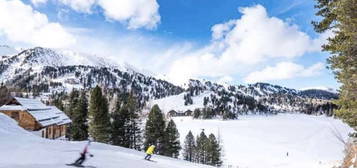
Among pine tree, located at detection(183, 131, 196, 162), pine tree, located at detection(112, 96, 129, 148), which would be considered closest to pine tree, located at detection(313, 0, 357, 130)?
pine tree, located at detection(112, 96, 129, 148)

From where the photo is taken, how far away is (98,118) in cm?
5469

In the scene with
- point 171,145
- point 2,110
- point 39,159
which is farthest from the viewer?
point 171,145

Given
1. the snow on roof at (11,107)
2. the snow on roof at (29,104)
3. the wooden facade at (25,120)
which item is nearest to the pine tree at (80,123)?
the snow on roof at (29,104)

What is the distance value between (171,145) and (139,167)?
4239 centimetres

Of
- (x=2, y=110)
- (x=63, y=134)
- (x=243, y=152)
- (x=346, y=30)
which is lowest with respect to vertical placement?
(x=243, y=152)

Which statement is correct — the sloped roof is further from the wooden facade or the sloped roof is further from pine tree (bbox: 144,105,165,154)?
pine tree (bbox: 144,105,165,154)

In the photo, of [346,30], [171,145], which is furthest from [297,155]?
[346,30]

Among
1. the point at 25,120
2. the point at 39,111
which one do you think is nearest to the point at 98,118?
the point at 39,111

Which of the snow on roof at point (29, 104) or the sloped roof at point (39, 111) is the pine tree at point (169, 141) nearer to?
Answer: the sloped roof at point (39, 111)

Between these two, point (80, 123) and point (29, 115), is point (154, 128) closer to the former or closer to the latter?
point (80, 123)

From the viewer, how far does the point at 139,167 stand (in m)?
22.8

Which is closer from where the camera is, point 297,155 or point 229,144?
point 297,155

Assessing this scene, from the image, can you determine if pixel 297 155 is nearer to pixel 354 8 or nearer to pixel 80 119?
pixel 80 119

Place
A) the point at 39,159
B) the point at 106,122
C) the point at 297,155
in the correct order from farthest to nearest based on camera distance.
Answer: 1. the point at 297,155
2. the point at 106,122
3. the point at 39,159
